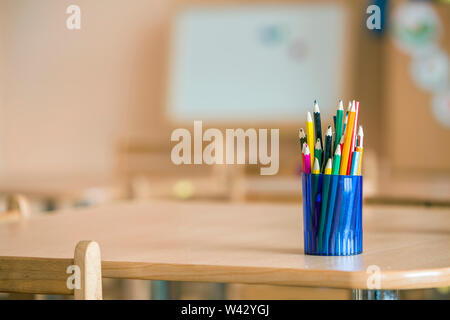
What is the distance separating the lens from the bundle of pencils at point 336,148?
1059 mm

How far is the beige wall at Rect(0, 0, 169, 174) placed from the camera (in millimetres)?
5793

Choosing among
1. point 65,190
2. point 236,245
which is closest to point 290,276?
point 236,245

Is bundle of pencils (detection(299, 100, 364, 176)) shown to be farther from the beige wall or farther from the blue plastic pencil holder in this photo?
the beige wall

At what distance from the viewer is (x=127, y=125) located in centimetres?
582

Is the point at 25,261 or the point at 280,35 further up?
the point at 280,35

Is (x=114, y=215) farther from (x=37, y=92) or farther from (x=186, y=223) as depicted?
(x=37, y=92)

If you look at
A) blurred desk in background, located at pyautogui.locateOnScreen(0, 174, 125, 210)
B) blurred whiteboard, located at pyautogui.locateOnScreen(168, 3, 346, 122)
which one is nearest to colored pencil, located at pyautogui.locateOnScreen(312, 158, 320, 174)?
blurred desk in background, located at pyautogui.locateOnScreen(0, 174, 125, 210)

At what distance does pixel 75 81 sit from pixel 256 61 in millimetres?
1562

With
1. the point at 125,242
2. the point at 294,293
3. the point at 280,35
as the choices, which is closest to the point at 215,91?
the point at 280,35

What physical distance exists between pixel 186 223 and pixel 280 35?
3895mm

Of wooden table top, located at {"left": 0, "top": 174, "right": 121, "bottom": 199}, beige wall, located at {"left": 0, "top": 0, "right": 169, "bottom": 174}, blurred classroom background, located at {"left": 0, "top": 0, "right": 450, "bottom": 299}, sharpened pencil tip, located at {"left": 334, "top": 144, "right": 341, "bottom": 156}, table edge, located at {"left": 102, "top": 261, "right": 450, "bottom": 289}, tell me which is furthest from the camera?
beige wall, located at {"left": 0, "top": 0, "right": 169, "bottom": 174}

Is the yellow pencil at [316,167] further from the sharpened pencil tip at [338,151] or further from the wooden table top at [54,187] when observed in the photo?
the wooden table top at [54,187]

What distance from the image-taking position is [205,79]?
5.44 metres

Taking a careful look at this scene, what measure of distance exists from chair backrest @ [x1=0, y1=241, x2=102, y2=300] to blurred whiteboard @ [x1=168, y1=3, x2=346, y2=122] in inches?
166
